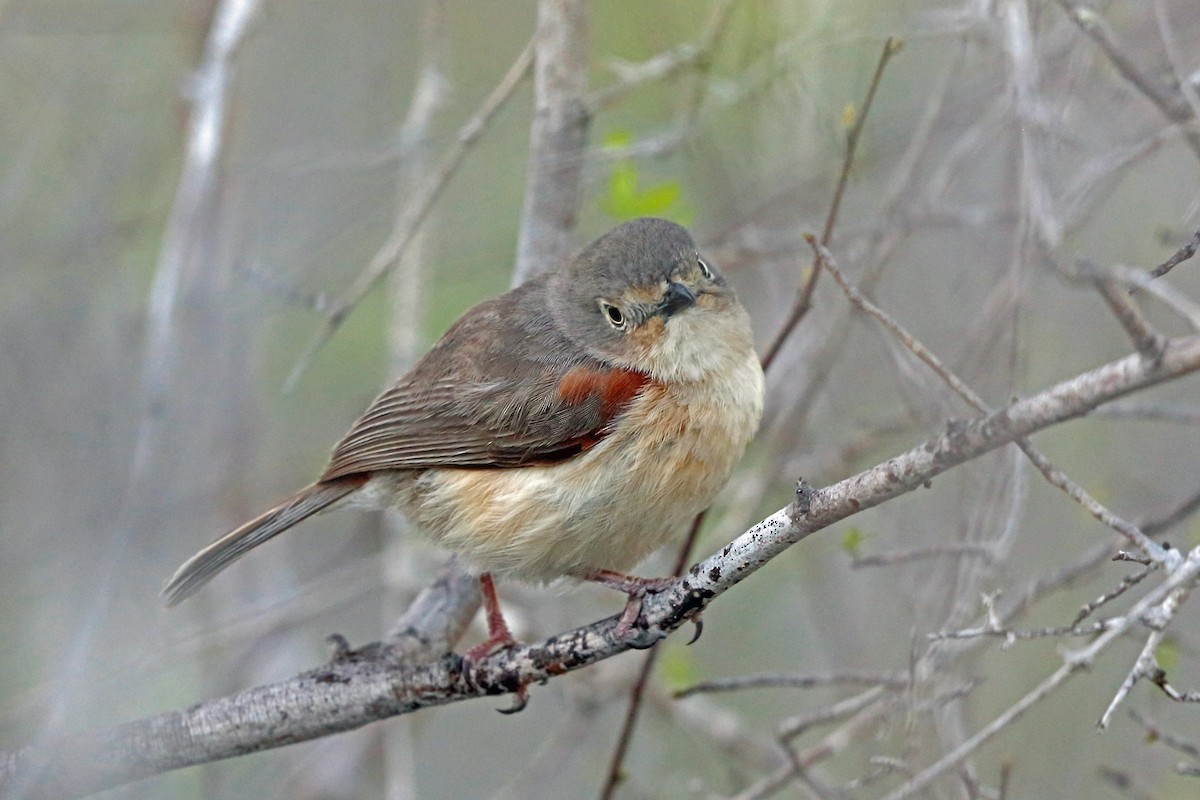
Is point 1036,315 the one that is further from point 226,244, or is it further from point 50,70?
point 50,70

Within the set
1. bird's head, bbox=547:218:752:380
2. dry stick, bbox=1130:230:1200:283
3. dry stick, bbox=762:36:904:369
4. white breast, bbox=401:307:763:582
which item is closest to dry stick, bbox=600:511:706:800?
white breast, bbox=401:307:763:582

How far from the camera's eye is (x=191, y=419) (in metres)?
5.74

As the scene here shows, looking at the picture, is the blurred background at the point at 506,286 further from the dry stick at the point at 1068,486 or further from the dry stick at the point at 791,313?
the dry stick at the point at 1068,486

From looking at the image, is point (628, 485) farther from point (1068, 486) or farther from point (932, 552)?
point (1068, 486)

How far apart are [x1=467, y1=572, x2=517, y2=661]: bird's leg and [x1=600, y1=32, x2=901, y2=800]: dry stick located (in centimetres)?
44

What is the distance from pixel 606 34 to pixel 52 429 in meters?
3.88

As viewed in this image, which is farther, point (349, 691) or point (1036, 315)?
point (1036, 315)

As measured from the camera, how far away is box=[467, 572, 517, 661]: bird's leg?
3902 mm

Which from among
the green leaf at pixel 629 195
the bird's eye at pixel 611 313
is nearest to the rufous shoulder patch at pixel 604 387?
the bird's eye at pixel 611 313

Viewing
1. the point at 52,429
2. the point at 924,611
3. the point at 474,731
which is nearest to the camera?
the point at 924,611

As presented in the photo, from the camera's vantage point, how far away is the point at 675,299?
4.11m

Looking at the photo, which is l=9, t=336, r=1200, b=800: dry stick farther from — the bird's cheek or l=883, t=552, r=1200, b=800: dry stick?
the bird's cheek

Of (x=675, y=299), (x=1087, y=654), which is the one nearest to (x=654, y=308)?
(x=675, y=299)

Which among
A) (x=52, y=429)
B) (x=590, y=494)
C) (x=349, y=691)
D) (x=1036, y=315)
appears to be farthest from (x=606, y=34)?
(x=349, y=691)
